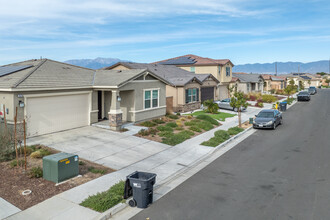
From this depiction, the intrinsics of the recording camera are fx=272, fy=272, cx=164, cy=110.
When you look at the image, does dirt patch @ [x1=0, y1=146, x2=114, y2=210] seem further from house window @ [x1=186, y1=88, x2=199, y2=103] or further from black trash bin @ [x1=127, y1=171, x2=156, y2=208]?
house window @ [x1=186, y1=88, x2=199, y2=103]

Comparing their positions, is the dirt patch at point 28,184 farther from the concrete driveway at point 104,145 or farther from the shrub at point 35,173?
the concrete driveway at point 104,145

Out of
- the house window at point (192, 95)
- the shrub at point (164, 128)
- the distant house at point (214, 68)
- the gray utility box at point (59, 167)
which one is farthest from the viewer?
the distant house at point (214, 68)

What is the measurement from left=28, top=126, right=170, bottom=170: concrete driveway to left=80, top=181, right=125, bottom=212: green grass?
2.97m

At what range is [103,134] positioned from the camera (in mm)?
17641

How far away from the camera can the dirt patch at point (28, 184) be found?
8.90 metres

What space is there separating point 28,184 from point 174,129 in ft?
38.8

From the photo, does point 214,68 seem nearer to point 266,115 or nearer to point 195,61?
point 195,61

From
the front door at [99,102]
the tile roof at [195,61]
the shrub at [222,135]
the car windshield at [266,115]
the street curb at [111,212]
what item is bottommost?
the street curb at [111,212]

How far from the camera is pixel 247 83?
170 ft

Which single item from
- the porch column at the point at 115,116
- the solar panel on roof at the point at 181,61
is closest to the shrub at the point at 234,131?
the porch column at the point at 115,116

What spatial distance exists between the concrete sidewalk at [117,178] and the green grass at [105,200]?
19 cm

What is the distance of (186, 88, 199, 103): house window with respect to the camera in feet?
100

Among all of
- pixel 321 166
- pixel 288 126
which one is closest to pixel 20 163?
pixel 321 166

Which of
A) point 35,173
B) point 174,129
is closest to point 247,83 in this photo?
point 174,129
